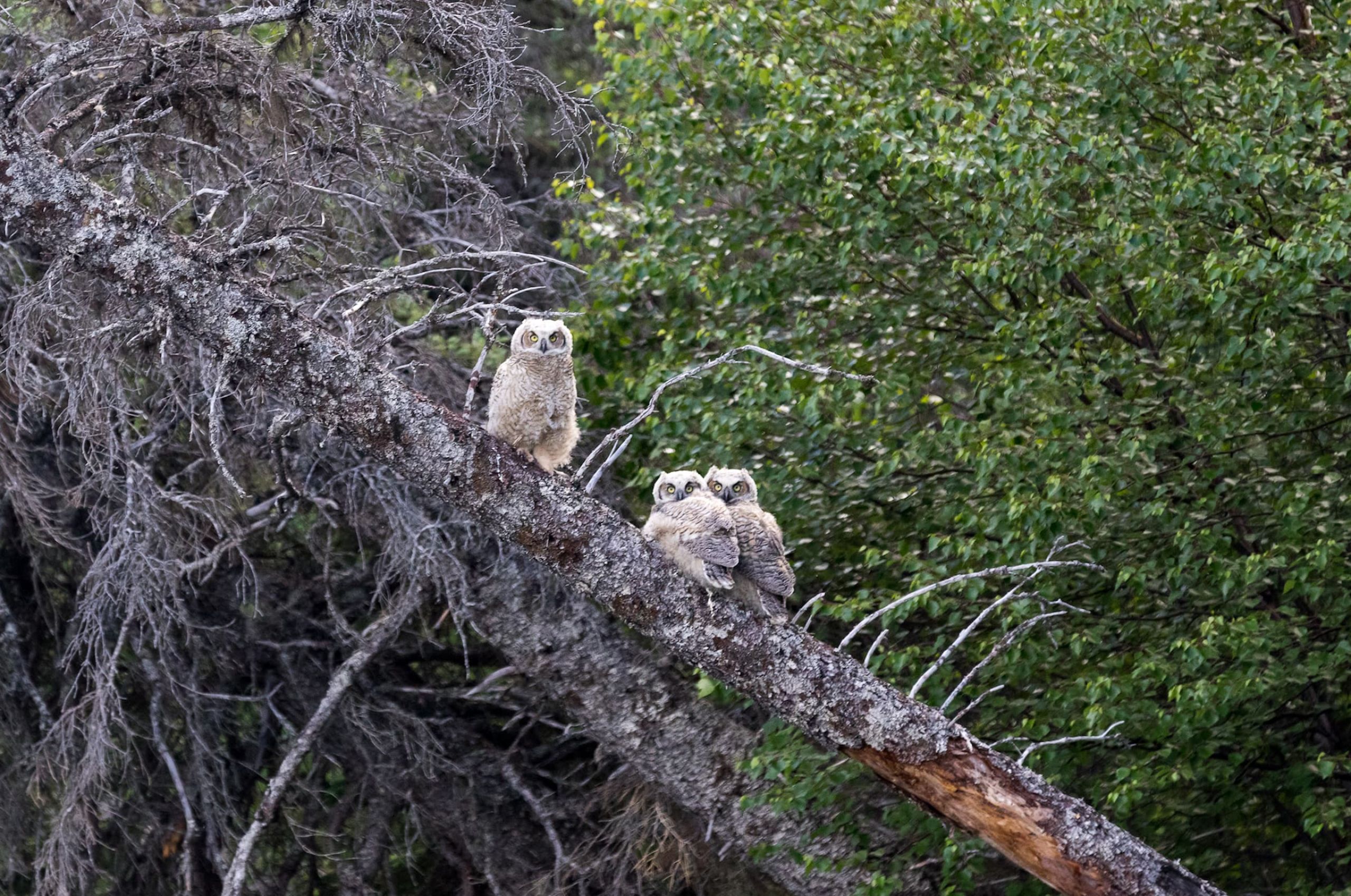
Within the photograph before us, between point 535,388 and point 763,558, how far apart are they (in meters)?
1.00

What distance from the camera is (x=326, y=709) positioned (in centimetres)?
668

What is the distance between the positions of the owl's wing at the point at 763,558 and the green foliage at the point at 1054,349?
879mm

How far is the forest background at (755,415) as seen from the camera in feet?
16.6

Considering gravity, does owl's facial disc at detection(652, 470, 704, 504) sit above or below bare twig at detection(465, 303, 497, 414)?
below

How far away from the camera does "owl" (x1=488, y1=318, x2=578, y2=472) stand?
4879mm

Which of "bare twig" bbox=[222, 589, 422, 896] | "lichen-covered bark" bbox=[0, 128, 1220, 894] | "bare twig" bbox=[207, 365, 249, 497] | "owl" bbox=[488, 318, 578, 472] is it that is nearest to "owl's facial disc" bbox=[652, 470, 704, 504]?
"owl" bbox=[488, 318, 578, 472]

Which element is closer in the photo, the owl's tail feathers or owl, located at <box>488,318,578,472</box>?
the owl's tail feathers

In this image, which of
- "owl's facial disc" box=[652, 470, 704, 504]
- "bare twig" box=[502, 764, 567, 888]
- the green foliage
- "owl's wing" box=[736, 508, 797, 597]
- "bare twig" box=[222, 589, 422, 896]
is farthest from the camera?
"bare twig" box=[502, 764, 567, 888]

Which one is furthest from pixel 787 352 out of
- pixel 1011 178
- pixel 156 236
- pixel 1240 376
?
pixel 156 236

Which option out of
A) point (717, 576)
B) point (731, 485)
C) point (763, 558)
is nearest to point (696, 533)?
point (717, 576)

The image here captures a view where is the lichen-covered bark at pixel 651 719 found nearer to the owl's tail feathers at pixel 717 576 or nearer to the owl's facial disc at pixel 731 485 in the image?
the owl's facial disc at pixel 731 485

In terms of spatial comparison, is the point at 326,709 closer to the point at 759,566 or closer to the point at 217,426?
the point at 759,566

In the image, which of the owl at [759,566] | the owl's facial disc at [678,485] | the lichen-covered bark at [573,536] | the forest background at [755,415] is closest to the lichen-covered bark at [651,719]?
the forest background at [755,415]

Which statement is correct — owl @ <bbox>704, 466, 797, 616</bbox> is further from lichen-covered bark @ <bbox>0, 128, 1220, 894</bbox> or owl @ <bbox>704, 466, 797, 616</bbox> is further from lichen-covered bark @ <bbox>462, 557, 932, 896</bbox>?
lichen-covered bark @ <bbox>462, 557, 932, 896</bbox>
